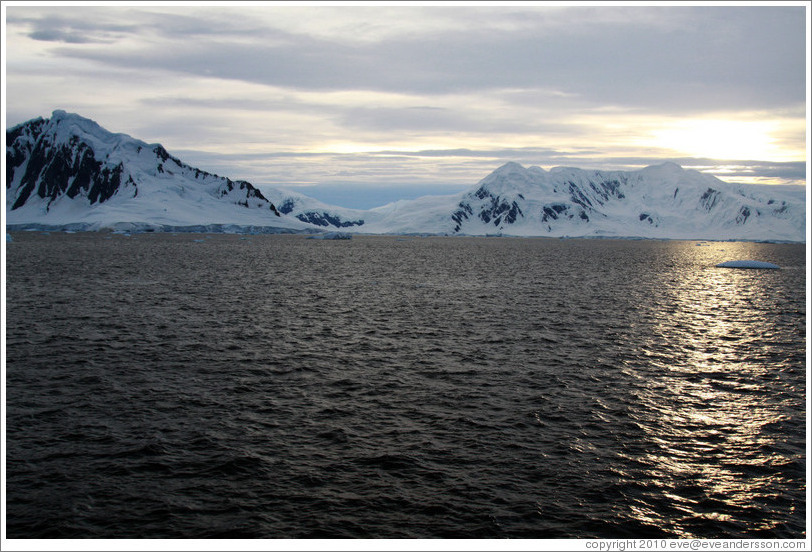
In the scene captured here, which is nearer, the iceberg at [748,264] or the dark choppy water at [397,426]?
the dark choppy water at [397,426]

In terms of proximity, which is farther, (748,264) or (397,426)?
(748,264)

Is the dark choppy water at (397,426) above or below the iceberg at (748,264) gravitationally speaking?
→ below

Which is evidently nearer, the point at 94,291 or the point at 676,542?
the point at 676,542

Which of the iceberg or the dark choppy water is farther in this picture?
the iceberg

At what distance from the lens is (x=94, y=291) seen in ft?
218

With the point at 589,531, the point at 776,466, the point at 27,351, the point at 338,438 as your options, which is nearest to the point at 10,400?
the point at 27,351

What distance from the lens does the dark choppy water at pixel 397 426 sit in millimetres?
18109

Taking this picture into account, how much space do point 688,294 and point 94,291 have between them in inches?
2982

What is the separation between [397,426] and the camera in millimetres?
24953

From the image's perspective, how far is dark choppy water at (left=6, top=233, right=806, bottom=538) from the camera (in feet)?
59.4

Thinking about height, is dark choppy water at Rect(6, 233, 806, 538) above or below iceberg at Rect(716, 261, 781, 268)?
below

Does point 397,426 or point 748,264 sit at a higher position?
point 748,264

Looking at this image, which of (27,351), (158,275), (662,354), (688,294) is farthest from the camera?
(158,275)

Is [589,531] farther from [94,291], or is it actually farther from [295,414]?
[94,291]
